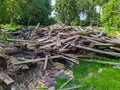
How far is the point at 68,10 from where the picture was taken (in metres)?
59.5

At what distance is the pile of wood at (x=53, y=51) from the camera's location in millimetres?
9188

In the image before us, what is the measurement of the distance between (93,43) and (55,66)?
7.86ft

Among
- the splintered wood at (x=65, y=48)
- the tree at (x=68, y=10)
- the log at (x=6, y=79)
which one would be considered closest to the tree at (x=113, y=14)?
the splintered wood at (x=65, y=48)

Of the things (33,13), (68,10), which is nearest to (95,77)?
(33,13)

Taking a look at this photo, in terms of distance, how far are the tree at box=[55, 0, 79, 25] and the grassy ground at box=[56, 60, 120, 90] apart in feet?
163

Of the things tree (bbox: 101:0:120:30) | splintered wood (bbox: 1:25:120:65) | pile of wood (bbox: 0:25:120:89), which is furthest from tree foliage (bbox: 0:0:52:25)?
pile of wood (bbox: 0:25:120:89)

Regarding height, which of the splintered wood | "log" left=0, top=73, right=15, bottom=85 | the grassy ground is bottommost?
the grassy ground

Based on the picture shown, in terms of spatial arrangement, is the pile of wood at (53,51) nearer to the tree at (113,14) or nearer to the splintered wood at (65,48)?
the splintered wood at (65,48)

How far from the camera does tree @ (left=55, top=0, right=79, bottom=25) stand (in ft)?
196

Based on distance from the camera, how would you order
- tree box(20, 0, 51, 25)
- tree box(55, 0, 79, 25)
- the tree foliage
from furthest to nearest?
1. tree box(55, 0, 79, 25)
2. tree box(20, 0, 51, 25)
3. the tree foliage

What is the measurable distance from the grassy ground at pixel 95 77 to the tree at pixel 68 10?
49.8 meters

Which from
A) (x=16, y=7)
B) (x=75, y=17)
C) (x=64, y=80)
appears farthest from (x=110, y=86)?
(x=75, y=17)

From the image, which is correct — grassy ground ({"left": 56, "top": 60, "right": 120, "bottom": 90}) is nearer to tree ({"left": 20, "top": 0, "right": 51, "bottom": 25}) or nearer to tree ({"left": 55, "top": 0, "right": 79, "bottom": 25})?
tree ({"left": 20, "top": 0, "right": 51, "bottom": 25})

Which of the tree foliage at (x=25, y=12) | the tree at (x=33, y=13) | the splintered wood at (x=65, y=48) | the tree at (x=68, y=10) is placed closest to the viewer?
the splintered wood at (x=65, y=48)
